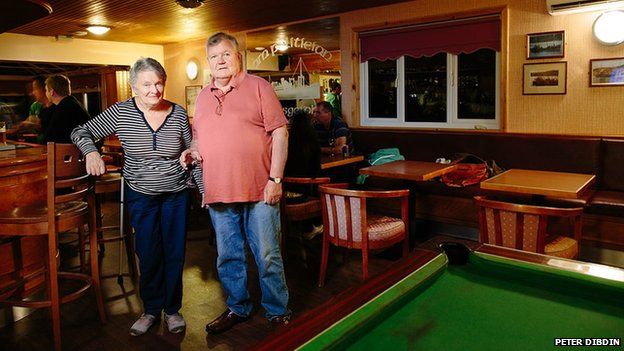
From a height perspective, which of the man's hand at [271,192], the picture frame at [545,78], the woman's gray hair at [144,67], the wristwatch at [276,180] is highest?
the picture frame at [545,78]

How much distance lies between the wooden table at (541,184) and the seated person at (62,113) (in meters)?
3.45

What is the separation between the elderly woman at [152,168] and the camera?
2693 mm

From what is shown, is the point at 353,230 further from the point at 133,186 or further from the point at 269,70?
the point at 269,70

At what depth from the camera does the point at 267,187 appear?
2.68 m

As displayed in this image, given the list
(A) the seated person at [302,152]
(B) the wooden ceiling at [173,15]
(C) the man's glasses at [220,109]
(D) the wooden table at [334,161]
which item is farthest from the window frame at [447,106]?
(C) the man's glasses at [220,109]

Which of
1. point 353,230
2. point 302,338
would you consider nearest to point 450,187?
point 353,230

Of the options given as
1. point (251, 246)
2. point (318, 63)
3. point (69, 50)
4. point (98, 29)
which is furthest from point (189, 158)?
point (69, 50)

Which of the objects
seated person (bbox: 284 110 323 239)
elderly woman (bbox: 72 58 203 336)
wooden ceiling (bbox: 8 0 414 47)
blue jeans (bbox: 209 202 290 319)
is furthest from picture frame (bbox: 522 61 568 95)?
elderly woman (bbox: 72 58 203 336)

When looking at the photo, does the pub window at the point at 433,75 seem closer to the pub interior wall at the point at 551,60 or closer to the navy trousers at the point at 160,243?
the pub interior wall at the point at 551,60

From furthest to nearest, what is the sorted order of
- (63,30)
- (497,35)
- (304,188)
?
1. (63,30)
2. (497,35)
3. (304,188)

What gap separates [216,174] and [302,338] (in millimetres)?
1667

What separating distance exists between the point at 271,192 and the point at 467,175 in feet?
8.54

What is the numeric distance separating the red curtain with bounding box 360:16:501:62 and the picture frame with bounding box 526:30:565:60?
13.2 inches

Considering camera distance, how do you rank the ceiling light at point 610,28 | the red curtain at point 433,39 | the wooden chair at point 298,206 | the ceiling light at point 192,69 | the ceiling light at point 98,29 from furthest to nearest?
1. the ceiling light at point 192,69
2. the ceiling light at point 98,29
3. the red curtain at point 433,39
4. the ceiling light at point 610,28
5. the wooden chair at point 298,206
